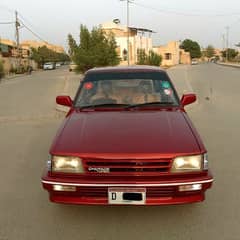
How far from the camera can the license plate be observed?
398cm

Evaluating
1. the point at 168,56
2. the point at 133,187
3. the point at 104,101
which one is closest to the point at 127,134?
the point at 133,187

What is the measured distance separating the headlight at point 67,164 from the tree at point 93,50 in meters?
26.1

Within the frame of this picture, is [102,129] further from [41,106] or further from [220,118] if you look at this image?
[41,106]

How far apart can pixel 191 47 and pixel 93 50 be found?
11869 centimetres

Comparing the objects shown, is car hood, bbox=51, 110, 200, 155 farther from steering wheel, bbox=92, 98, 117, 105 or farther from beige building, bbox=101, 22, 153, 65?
beige building, bbox=101, 22, 153, 65

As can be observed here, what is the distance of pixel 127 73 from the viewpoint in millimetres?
6004

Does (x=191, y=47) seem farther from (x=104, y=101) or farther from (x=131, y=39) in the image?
(x=104, y=101)

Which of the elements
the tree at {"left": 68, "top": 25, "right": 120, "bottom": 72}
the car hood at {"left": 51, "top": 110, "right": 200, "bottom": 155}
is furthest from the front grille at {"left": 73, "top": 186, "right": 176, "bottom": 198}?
the tree at {"left": 68, "top": 25, "right": 120, "bottom": 72}

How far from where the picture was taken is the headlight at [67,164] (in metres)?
Answer: 4.12

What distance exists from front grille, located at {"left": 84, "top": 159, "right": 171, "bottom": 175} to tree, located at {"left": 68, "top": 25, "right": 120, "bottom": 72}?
86.2 feet

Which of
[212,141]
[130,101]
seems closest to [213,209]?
[130,101]

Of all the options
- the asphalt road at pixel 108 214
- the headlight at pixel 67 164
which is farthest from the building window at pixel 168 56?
the headlight at pixel 67 164

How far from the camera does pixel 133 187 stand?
3967mm

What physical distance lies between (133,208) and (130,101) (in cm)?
142
